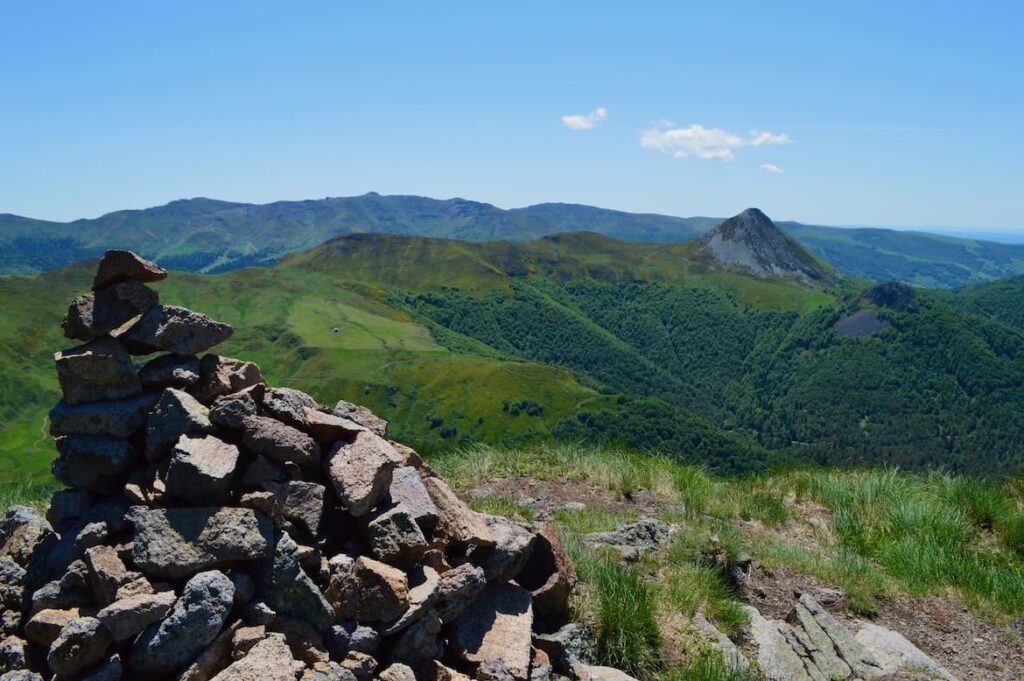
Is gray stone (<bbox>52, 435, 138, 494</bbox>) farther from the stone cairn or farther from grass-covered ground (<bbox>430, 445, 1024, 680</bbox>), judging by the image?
grass-covered ground (<bbox>430, 445, 1024, 680</bbox>)

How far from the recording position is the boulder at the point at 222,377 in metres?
8.18

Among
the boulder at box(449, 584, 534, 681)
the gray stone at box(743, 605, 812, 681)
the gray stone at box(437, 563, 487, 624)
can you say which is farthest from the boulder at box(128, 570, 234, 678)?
the gray stone at box(743, 605, 812, 681)

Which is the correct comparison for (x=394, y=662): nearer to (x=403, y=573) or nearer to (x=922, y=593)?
(x=403, y=573)

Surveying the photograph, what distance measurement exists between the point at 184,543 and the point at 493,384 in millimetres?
190909

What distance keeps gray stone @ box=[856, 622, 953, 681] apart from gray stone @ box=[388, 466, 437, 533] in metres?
5.86

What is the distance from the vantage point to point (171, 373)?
806cm

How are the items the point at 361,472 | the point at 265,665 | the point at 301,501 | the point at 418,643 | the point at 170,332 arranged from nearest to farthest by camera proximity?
the point at 265,665
the point at 418,643
the point at 301,501
the point at 361,472
the point at 170,332

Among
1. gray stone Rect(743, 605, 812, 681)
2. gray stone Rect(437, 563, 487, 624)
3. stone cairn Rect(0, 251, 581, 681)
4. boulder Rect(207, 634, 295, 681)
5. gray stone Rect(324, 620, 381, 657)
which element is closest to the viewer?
boulder Rect(207, 634, 295, 681)

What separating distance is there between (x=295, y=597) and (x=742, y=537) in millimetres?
8623

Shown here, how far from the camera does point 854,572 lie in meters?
10.6

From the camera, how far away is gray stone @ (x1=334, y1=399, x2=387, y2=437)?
988 centimetres

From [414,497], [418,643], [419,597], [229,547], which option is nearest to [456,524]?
[414,497]

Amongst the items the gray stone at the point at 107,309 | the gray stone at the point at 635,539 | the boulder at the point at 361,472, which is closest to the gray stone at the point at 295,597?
the boulder at the point at 361,472

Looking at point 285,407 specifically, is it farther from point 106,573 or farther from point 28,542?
point 28,542
